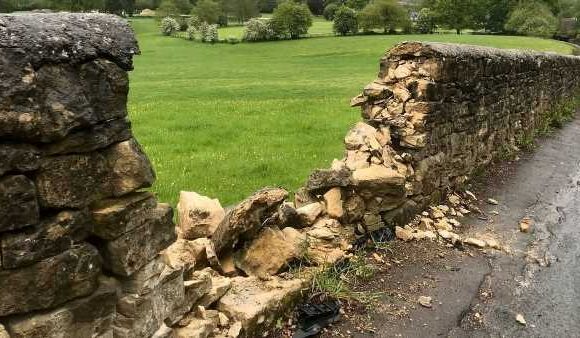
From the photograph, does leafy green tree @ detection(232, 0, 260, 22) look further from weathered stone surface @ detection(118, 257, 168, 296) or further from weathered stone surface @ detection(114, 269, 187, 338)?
weathered stone surface @ detection(118, 257, 168, 296)

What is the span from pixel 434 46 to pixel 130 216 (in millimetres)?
5616

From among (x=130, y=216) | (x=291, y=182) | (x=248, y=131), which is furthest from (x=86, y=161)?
(x=248, y=131)

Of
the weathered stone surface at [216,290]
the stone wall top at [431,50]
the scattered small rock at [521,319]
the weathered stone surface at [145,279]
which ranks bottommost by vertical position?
the scattered small rock at [521,319]

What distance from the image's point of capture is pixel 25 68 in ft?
8.67

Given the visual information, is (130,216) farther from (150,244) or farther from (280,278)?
(280,278)

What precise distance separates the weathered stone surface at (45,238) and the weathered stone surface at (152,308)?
585 mm

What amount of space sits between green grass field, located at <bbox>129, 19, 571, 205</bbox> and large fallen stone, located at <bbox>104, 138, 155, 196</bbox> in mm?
3870

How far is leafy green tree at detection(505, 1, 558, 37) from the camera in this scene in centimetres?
6919

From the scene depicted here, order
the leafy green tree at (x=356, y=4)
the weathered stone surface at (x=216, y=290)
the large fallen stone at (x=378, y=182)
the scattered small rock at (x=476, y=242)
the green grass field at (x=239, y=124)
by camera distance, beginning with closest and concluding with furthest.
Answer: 1. the weathered stone surface at (x=216, y=290)
2. the large fallen stone at (x=378, y=182)
3. the scattered small rock at (x=476, y=242)
4. the green grass field at (x=239, y=124)
5. the leafy green tree at (x=356, y=4)

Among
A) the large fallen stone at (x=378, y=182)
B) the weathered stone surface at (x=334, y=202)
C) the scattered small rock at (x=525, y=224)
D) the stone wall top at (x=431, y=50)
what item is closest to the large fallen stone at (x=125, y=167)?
the weathered stone surface at (x=334, y=202)

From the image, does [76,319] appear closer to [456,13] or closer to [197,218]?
[197,218]

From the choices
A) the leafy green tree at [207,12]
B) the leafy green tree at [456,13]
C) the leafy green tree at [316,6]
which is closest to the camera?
the leafy green tree at [456,13]

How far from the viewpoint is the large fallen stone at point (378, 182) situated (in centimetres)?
663

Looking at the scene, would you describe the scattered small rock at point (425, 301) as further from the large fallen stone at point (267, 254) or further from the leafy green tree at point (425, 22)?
the leafy green tree at point (425, 22)
